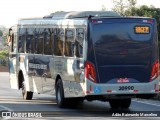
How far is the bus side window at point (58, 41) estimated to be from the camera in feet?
70.4

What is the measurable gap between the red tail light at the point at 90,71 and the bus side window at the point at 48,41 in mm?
3227

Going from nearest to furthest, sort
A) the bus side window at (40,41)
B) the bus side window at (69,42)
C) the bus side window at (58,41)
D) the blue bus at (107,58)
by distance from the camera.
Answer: the blue bus at (107,58), the bus side window at (69,42), the bus side window at (58,41), the bus side window at (40,41)

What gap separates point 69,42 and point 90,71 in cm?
179

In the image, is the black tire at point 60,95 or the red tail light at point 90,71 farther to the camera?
the black tire at point 60,95

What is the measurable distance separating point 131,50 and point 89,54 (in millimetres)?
1181

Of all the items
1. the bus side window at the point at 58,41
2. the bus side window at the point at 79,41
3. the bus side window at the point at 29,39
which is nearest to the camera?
the bus side window at the point at 79,41

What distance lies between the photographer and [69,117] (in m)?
18.2

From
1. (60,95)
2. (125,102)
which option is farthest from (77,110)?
(125,102)

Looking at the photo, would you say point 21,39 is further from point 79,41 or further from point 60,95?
point 79,41

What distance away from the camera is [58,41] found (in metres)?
21.7

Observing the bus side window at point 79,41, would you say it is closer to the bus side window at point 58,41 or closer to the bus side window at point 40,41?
the bus side window at point 58,41

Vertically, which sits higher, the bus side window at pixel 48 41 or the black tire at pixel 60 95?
the bus side window at pixel 48 41

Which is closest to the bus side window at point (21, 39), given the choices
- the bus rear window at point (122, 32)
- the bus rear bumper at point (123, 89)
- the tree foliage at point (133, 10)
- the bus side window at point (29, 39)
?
the bus side window at point (29, 39)

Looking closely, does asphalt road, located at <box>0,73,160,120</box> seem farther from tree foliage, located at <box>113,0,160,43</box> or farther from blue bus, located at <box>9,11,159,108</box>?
tree foliage, located at <box>113,0,160,43</box>
